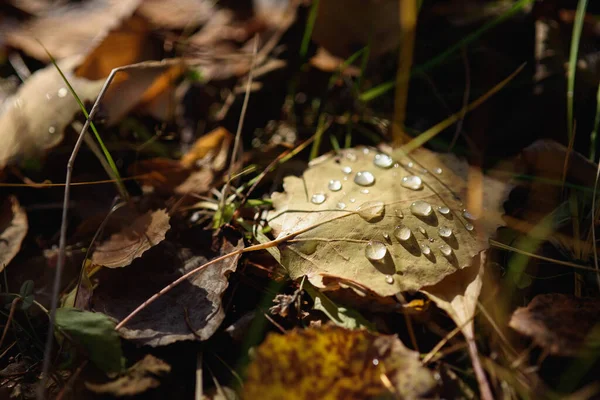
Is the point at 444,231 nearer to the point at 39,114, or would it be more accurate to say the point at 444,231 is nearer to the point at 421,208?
the point at 421,208

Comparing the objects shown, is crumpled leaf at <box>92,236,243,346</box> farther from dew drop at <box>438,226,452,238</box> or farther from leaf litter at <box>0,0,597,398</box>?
dew drop at <box>438,226,452,238</box>

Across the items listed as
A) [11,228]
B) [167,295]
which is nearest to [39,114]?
[11,228]

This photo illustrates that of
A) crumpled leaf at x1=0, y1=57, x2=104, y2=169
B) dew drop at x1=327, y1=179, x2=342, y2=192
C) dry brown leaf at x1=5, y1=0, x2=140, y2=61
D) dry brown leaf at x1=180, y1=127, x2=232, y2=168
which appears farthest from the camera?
dry brown leaf at x1=5, y1=0, x2=140, y2=61

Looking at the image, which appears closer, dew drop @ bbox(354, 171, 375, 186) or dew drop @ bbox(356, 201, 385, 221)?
dew drop @ bbox(356, 201, 385, 221)

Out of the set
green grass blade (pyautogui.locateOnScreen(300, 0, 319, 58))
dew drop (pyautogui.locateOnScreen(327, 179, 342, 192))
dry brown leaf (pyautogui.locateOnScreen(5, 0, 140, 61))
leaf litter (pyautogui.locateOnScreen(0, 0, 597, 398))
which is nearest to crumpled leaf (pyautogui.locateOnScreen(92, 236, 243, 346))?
leaf litter (pyautogui.locateOnScreen(0, 0, 597, 398))

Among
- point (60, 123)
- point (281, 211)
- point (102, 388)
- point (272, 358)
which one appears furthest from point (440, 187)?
point (60, 123)

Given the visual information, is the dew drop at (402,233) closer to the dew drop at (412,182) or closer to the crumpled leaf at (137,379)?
A: the dew drop at (412,182)
